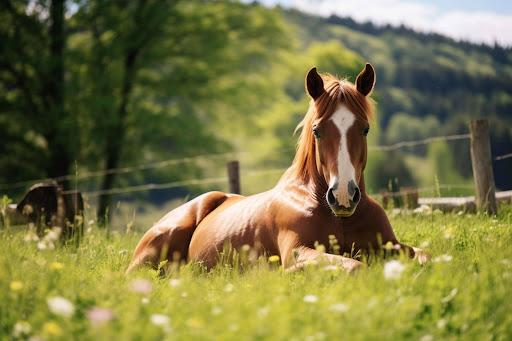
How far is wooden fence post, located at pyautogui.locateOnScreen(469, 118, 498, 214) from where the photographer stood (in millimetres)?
6520

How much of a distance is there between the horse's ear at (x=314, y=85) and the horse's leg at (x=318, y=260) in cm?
126

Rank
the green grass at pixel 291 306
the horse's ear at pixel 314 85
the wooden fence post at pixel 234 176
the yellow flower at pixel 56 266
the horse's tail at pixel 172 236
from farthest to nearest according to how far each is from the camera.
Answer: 1. the wooden fence post at pixel 234 176
2. the horse's tail at pixel 172 236
3. the horse's ear at pixel 314 85
4. the yellow flower at pixel 56 266
5. the green grass at pixel 291 306

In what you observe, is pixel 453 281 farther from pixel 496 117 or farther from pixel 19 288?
pixel 496 117

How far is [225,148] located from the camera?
1767 cm

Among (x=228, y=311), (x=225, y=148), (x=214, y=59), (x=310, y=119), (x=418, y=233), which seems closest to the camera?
(x=228, y=311)

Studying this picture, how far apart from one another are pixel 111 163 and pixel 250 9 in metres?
8.74

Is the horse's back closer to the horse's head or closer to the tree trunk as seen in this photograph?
the horse's head

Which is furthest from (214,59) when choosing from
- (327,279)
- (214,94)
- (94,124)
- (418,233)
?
(327,279)

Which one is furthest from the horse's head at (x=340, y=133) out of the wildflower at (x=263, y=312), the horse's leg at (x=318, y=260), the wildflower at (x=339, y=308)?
the wildflower at (x=263, y=312)

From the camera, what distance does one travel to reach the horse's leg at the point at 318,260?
2.94m

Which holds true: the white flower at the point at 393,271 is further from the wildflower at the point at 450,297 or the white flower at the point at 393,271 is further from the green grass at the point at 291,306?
the wildflower at the point at 450,297

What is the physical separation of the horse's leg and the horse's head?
12.3 inches

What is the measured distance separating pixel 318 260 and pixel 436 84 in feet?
216

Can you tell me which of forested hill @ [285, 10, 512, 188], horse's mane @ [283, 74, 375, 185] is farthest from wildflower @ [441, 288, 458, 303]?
forested hill @ [285, 10, 512, 188]
